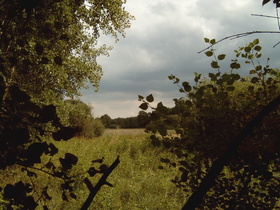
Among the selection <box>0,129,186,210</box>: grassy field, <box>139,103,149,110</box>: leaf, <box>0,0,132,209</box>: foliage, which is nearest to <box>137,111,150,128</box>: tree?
<box>139,103,149,110</box>: leaf

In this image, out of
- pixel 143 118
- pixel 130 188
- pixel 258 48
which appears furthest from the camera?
pixel 130 188

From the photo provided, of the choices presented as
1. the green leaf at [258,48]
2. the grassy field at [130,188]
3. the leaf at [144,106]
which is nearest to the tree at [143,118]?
the leaf at [144,106]

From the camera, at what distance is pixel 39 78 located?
30.7 feet

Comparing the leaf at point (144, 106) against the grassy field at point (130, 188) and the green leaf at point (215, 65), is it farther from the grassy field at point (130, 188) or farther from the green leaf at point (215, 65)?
the grassy field at point (130, 188)

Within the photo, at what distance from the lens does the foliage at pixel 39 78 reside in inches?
52.6

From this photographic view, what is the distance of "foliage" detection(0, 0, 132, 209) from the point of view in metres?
1.34

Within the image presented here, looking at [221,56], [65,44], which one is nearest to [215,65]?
[221,56]

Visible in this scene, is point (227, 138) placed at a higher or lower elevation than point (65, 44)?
lower

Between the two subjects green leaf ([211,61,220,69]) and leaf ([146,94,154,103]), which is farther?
green leaf ([211,61,220,69])

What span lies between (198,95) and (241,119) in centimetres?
143

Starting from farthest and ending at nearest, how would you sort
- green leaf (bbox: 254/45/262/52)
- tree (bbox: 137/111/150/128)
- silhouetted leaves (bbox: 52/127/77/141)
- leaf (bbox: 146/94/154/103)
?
green leaf (bbox: 254/45/262/52)
tree (bbox: 137/111/150/128)
leaf (bbox: 146/94/154/103)
silhouetted leaves (bbox: 52/127/77/141)

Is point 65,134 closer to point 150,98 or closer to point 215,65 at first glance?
point 150,98

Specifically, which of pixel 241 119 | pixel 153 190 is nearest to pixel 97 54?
pixel 153 190

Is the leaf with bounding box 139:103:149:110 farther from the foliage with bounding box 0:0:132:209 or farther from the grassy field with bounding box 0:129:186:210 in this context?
the grassy field with bounding box 0:129:186:210
